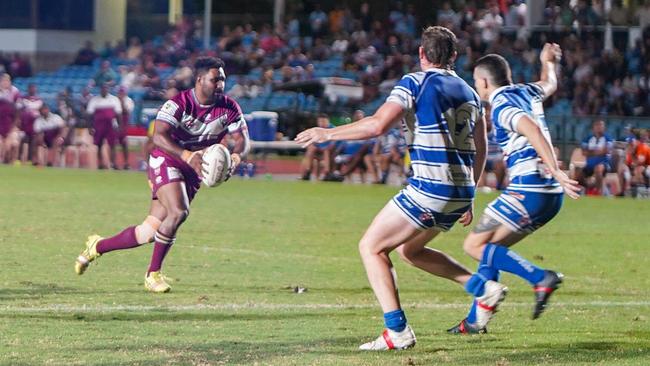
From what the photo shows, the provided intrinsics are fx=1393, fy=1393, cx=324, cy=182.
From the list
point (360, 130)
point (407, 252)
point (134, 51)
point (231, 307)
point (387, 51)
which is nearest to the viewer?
point (360, 130)

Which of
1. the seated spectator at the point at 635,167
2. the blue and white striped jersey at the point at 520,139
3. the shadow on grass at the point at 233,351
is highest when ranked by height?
the blue and white striped jersey at the point at 520,139

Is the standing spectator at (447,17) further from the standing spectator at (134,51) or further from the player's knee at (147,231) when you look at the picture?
the player's knee at (147,231)

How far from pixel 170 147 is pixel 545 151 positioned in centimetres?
393

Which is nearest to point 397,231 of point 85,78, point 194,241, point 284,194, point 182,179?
point 182,179

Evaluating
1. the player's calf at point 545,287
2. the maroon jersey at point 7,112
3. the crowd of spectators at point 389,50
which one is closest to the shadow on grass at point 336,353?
the player's calf at point 545,287

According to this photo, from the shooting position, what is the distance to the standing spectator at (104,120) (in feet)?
109

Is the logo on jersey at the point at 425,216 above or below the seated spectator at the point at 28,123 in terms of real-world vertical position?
above

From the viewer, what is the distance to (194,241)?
643 inches

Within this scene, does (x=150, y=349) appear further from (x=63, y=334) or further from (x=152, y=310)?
(x=152, y=310)

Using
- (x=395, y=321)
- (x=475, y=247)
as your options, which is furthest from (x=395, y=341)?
(x=475, y=247)

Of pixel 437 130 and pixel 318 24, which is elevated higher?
pixel 437 130

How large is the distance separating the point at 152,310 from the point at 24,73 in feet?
140

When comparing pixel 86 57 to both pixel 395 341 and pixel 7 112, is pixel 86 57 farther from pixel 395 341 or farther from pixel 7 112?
pixel 395 341

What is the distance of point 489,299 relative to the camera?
339 inches
